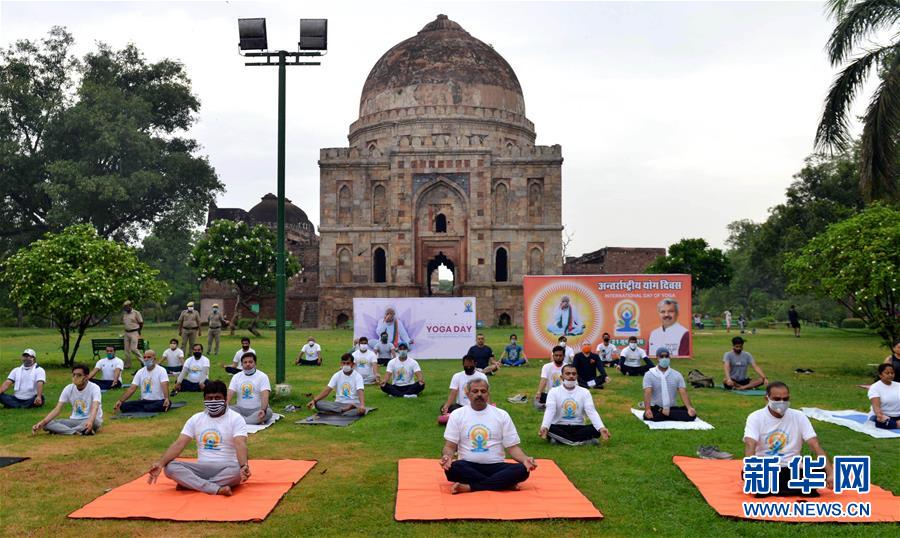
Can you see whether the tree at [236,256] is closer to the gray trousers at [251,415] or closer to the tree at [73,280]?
the tree at [73,280]

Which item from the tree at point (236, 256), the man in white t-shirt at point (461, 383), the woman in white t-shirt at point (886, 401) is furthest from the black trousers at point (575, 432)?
the tree at point (236, 256)

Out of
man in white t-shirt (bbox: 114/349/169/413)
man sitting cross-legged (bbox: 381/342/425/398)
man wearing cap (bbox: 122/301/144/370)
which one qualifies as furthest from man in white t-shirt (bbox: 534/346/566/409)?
man wearing cap (bbox: 122/301/144/370)

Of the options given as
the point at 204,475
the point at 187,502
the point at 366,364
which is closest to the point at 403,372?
the point at 366,364

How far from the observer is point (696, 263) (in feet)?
A: 141

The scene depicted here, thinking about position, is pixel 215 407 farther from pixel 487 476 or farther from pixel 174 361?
pixel 174 361

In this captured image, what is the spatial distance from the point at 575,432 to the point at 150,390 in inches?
286

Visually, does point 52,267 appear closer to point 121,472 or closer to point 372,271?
point 121,472

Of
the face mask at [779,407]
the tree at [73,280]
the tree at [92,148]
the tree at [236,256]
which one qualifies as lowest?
the face mask at [779,407]

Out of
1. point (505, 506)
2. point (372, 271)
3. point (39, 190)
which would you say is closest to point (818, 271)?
point (505, 506)

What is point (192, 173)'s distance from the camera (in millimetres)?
44594

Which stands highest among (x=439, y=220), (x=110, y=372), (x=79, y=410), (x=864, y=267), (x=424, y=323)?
(x=439, y=220)

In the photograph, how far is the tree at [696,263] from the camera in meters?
43.0

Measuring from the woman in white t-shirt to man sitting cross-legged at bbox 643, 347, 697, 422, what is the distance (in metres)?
2.39

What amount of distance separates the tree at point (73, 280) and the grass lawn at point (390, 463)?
2834 mm
